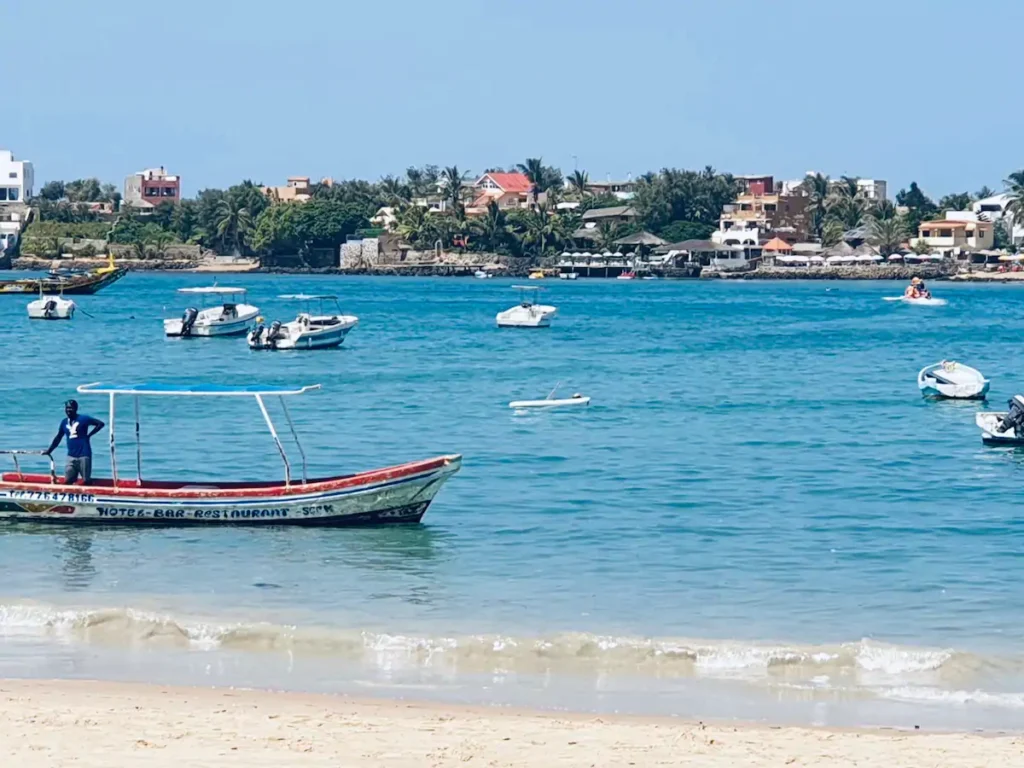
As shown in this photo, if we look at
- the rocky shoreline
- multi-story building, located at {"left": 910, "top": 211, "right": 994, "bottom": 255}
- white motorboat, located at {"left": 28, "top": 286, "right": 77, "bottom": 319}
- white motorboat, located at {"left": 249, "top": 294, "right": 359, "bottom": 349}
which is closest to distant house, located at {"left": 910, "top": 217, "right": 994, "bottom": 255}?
multi-story building, located at {"left": 910, "top": 211, "right": 994, "bottom": 255}

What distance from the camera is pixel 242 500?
24016 millimetres

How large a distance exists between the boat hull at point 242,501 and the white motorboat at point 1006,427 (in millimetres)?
15694

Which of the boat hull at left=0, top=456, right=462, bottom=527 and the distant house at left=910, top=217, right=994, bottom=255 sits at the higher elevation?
the distant house at left=910, top=217, right=994, bottom=255

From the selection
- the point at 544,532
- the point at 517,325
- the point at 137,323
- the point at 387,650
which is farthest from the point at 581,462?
the point at 137,323

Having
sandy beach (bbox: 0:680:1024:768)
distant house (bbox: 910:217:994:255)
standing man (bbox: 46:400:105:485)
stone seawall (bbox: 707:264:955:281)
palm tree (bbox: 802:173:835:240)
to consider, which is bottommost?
stone seawall (bbox: 707:264:955:281)

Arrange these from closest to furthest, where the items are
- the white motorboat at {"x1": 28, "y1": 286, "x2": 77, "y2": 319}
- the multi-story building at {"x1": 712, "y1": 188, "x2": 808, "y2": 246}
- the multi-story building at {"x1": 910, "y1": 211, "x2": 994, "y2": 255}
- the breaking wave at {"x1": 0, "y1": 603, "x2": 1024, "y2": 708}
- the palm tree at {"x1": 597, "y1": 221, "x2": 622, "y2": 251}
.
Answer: the breaking wave at {"x1": 0, "y1": 603, "x2": 1024, "y2": 708} → the white motorboat at {"x1": 28, "y1": 286, "x2": 77, "y2": 319} → the multi-story building at {"x1": 910, "y1": 211, "x2": 994, "y2": 255} → the multi-story building at {"x1": 712, "y1": 188, "x2": 808, "y2": 246} → the palm tree at {"x1": 597, "y1": 221, "x2": 622, "y2": 251}

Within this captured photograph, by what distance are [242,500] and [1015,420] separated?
59.4 feet

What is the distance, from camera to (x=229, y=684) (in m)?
16.0

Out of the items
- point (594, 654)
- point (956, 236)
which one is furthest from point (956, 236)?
point (594, 654)

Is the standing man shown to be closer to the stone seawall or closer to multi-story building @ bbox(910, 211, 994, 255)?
the stone seawall

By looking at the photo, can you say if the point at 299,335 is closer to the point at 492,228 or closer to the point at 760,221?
the point at 492,228

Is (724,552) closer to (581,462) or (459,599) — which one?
(459,599)

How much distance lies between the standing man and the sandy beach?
31.7ft

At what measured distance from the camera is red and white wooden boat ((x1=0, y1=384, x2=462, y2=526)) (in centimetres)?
2406
